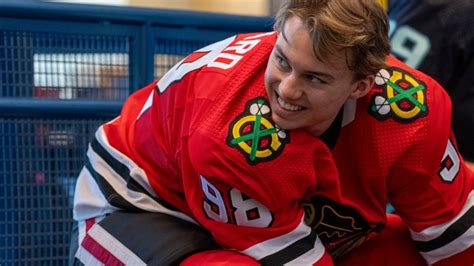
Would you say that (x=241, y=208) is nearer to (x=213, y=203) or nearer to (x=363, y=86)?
(x=213, y=203)

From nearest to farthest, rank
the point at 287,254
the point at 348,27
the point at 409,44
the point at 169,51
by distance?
the point at 348,27, the point at 287,254, the point at 409,44, the point at 169,51

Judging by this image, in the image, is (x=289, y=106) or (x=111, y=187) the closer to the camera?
(x=289, y=106)

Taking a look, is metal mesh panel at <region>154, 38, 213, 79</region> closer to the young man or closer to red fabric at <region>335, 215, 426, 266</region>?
the young man

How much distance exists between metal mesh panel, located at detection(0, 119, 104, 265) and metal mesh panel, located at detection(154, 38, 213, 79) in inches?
5.3

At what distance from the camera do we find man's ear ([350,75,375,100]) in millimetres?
745

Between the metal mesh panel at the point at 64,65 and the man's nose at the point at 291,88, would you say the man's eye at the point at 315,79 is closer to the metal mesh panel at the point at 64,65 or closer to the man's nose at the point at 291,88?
the man's nose at the point at 291,88

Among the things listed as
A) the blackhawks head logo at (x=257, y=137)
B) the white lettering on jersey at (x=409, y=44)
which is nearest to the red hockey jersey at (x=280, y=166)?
the blackhawks head logo at (x=257, y=137)

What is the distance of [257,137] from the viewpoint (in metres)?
0.75

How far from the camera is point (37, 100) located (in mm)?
1098

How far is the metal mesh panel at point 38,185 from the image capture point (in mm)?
1105

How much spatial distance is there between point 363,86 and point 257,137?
118 millimetres

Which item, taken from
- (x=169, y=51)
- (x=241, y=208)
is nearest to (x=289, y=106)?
(x=241, y=208)

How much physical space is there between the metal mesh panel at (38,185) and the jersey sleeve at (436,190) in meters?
0.52

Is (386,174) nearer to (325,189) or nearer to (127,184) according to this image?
(325,189)
